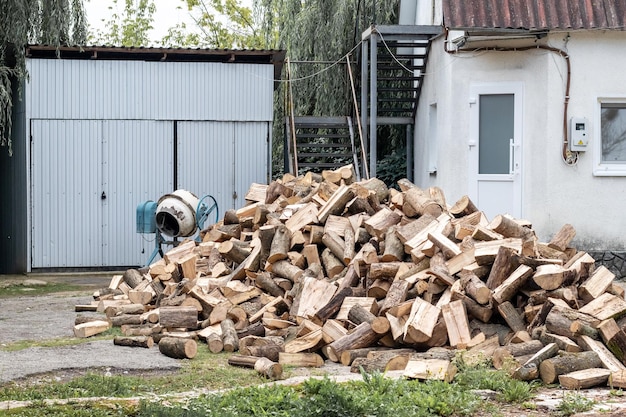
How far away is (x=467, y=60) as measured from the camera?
54.4 feet

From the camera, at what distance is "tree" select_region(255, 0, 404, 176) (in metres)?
21.8

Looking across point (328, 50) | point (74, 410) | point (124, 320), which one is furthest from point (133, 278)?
point (328, 50)

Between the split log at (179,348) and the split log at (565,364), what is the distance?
10.4 ft

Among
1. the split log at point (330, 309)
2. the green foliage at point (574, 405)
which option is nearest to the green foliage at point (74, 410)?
the green foliage at point (574, 405)

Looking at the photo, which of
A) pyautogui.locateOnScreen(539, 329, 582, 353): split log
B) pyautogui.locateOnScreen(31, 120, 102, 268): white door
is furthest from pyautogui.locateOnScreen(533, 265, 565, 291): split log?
pyautogui.locateOnScreen(31, 120, 102, 268): white door

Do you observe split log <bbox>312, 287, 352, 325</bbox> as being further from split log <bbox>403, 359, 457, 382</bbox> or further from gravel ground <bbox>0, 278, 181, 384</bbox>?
split log <bbox>403, 359, 457, 382</bbox>

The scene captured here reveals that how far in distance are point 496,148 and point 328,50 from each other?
665 centimetres

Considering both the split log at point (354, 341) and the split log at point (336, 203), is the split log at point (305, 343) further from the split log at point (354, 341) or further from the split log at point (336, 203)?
the split log at point (336, 203)

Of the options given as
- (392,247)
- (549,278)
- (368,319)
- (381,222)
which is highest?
(381,222)

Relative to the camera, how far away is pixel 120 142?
17875 mm

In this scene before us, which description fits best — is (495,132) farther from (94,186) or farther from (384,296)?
(384,296)

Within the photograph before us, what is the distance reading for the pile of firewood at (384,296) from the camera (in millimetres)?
8523

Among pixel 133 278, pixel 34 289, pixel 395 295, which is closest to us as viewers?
pixel 395 295

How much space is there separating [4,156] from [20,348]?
31.0 feet
